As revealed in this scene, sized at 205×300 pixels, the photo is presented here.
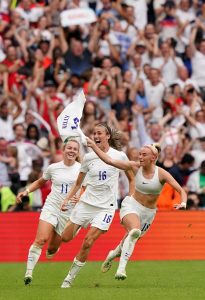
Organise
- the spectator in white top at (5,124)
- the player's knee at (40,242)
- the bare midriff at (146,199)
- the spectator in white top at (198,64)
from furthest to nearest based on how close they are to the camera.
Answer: the spectator in white top at (198,64) → the spectator in white top at (5,124) → the player's knee at (40,242) → the bare midriff at (146,199)

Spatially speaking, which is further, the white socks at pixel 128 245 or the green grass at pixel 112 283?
the white socks at pixel 128 245

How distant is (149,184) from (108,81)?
379 inches

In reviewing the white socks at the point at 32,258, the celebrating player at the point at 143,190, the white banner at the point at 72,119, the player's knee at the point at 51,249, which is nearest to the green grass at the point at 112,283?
the white socks at the point at 32,258

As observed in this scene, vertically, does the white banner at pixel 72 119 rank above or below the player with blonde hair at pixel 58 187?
above

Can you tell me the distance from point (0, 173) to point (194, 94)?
5.00m

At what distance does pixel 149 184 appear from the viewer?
55.4ft

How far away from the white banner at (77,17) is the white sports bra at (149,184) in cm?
1032

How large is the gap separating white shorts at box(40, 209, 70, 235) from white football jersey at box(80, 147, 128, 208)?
890 mm

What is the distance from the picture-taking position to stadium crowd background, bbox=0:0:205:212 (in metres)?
24.3

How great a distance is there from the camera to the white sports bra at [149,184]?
16859 millimetres

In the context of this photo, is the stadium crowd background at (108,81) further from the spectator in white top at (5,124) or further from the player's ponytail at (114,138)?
the player's ponytail at (114,138)

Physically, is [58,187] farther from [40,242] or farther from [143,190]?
[143,190]

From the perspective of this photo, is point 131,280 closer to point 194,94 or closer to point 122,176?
point 122,176

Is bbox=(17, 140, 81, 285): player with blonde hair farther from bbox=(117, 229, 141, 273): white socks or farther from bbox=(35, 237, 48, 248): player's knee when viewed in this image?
bbox=(117, 229, 141, 273): white socks
